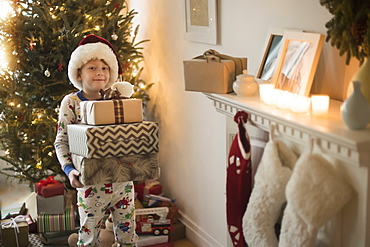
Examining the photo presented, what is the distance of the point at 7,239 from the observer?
3221mm

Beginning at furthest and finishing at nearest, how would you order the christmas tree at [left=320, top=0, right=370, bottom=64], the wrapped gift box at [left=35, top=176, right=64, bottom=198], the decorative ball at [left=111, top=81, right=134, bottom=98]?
the wrapped gift box at [left=35, top=176, right=64, bottom=198], the decorative ball at [left=111, top=81, right=134, bottom=98], the christmas tree at [left=320, top=0, right=370, bottom=64]

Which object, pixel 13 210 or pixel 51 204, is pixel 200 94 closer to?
pixel 51 204

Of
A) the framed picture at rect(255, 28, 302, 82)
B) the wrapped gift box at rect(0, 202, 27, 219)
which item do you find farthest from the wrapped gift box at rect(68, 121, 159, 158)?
the wrapped gift box at rect(0, 202, 27, 219)

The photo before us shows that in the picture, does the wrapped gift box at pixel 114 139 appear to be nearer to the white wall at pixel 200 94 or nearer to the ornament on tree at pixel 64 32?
the white wall at pixel 200 94

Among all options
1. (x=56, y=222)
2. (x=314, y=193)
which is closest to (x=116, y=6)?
(x=56, y=222)

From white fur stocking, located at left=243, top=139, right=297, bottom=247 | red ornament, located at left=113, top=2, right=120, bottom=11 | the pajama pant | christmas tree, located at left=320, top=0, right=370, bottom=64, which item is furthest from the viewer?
red ornament, located at left=113, top=2, right=120, bottom=11

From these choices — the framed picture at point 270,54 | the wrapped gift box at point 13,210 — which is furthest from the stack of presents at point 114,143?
the wrapped gift box at point 13,210

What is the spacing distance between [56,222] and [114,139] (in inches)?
53.3

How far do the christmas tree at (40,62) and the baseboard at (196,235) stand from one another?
987 mm

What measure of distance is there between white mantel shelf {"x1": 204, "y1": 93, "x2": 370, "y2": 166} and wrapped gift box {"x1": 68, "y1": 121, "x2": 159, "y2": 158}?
1.51 ft

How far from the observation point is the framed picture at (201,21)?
2.84 metres

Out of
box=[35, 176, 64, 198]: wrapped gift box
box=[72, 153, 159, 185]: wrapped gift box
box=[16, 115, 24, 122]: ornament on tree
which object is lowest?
box=[35, 176, 64, 198]: wrapped gift box

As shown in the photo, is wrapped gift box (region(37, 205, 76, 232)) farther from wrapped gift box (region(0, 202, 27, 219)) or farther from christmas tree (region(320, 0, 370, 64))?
christmas tree (region(320, 0, 370, 64))

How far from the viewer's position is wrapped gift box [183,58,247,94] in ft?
6.95
